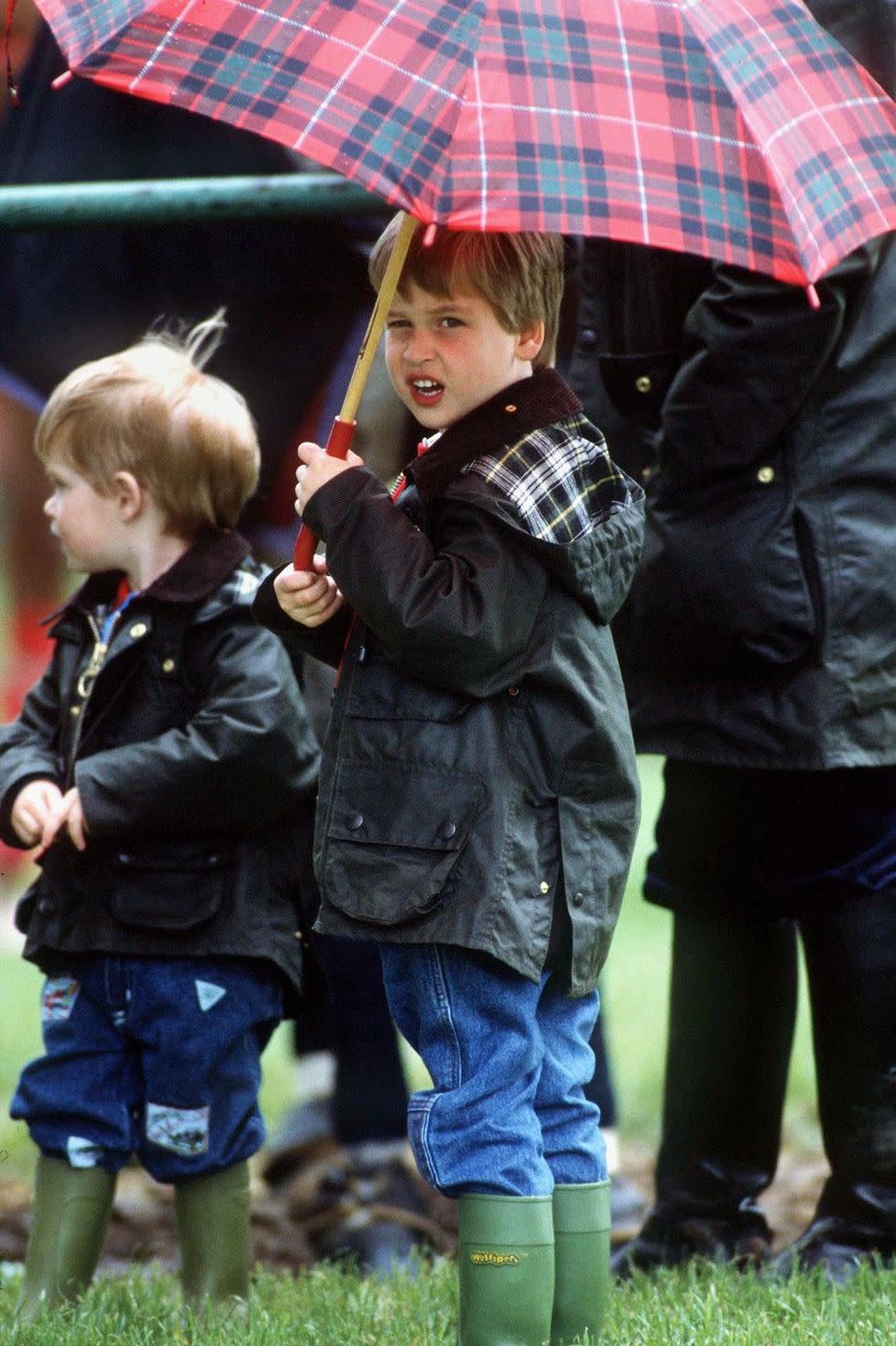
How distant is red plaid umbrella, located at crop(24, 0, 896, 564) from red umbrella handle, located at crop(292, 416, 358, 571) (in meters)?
0.25

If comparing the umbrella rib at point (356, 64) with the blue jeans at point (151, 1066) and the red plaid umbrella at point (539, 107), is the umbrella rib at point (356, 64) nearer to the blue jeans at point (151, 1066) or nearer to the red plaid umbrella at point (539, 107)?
the red plaid umbrella at point (539, 107)

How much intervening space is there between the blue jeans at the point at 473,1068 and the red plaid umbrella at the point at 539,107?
→ 100 cm

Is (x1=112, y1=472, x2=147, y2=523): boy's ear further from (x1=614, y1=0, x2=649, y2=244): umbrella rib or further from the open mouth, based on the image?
(x1=614, y1=0, x2=649, y2=244): umbrella rib

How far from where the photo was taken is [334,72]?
261 cm

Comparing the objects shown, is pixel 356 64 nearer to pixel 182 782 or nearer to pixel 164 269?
pixel 182 782

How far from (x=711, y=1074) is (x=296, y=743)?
40.8 inches

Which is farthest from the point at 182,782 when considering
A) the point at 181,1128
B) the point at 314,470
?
the point at 314,470

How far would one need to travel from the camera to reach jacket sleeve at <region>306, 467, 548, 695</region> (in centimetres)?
271

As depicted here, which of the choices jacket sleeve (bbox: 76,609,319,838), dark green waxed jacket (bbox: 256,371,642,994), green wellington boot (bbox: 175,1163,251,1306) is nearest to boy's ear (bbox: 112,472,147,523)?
jacket sleeve (bbox: 76,609,319,838)

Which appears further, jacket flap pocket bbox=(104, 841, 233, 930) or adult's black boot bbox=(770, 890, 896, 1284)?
adult's black boot bbox=(770, 890, 896, 1284)

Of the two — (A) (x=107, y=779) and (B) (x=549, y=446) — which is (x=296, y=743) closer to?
(A) (x=107, y=779)

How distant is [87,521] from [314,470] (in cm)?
81

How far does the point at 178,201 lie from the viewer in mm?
3670

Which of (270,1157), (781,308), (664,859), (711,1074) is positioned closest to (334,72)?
(781,308)
